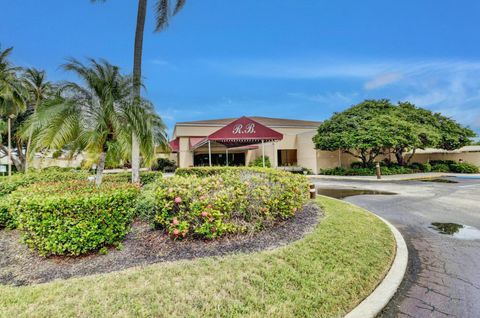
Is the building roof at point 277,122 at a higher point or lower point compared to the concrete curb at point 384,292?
higher

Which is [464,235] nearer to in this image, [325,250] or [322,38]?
[325,250]

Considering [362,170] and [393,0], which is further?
[362,170]

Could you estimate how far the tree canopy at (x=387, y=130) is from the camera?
1948 centimetres

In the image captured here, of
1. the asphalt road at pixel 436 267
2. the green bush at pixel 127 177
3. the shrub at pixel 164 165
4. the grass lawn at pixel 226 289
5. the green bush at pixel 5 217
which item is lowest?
the asphalt road at pixel 436 267

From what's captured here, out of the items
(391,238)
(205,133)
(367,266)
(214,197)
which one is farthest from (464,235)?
(205,133)

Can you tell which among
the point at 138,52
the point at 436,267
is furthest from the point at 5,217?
the point at 436,267

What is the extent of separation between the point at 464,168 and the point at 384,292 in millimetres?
28592

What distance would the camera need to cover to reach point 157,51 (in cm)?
1376

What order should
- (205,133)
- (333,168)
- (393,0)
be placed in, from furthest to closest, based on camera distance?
(205,133)
(333,168)
(393,0)

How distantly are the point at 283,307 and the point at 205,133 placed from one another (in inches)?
1096

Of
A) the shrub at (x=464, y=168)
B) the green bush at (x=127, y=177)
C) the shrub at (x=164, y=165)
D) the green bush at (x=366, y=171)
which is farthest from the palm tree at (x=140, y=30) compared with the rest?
the shrub at (x=464, y=168)

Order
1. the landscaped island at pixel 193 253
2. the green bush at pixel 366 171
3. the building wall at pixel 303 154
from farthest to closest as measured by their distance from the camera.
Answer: the building wall at pixel 303 154 < the green bush at pixel 366 171 < the landscaped island at pixel 193 253

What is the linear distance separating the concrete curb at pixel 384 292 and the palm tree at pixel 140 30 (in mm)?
6650

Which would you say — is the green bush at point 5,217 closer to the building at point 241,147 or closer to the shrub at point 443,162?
the building at point 241,147
